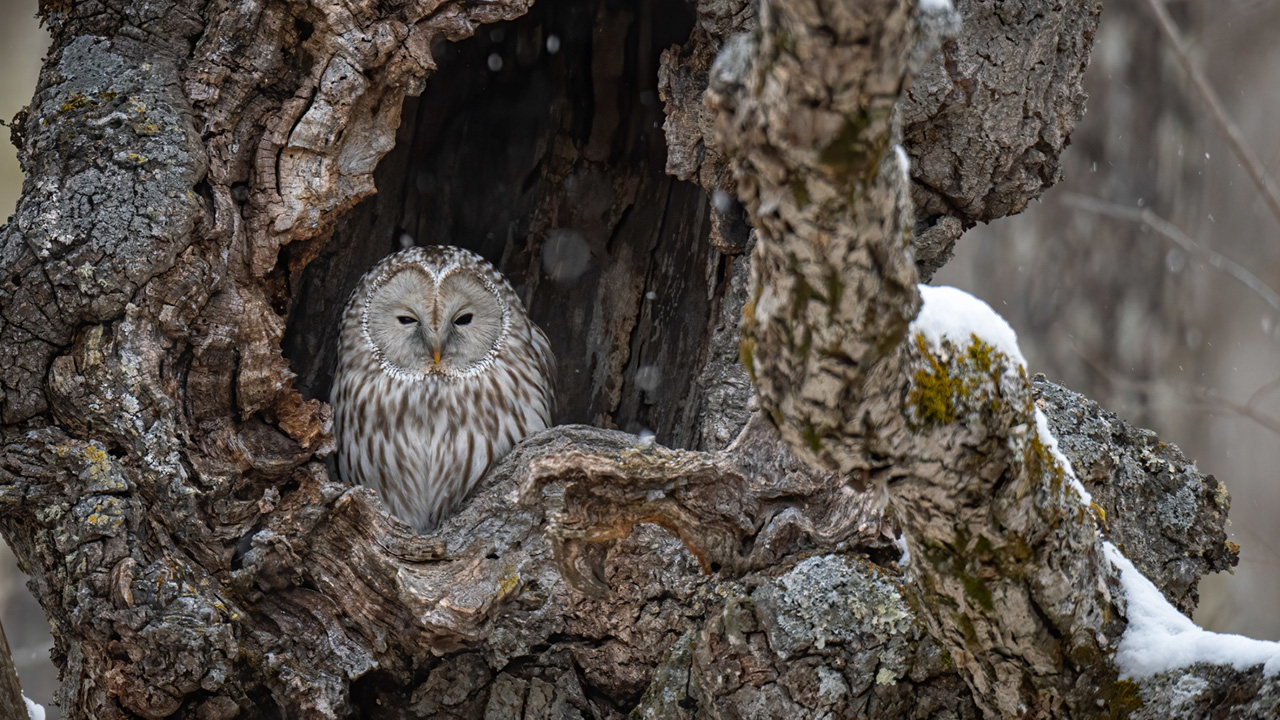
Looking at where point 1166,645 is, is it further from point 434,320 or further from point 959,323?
point 434,320

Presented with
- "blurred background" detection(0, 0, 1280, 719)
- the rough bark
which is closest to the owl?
the rough bark

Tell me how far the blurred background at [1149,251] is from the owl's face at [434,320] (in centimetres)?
413

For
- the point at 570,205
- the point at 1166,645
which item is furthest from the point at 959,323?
the point at 570,205

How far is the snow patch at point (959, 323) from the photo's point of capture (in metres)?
1.81

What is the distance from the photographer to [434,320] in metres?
4.00

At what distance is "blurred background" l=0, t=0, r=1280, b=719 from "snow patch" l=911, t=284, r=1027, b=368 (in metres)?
5.18

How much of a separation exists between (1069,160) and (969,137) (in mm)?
4477

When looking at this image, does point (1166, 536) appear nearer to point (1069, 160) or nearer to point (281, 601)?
point (281, 601)

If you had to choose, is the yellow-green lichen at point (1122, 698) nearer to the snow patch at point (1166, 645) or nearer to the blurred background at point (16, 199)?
the snow patch at point (1166, 645)

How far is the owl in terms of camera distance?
3969mm

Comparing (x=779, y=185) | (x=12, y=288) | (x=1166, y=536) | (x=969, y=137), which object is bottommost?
(x=12, y=288)

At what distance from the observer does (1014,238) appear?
751cm

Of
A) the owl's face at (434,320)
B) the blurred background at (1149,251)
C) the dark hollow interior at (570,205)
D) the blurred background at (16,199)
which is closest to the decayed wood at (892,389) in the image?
the dark hollow interior at (570,205)

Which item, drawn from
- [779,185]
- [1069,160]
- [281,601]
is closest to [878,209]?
[779,185]
